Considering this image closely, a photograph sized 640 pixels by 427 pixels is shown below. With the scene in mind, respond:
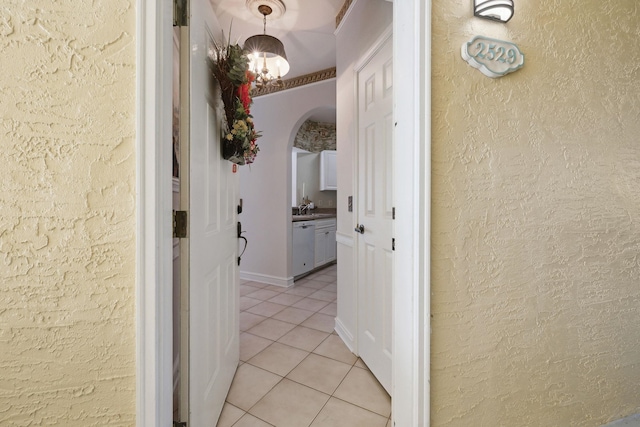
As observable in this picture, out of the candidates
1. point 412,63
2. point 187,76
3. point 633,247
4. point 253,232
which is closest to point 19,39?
point 187,76

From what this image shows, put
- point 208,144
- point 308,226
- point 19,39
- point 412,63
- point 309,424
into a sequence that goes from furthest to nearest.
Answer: point 308,226, point 309,424, point 208,144, point 412,63, point 19,39

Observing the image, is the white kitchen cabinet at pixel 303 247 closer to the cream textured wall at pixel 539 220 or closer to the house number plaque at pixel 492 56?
the cream textured wall at pixel 539 220

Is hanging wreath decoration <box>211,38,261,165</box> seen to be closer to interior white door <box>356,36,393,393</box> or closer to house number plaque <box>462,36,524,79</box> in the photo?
interior white door <box>356,36,393,393</box>

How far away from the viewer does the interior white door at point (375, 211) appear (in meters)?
1.60

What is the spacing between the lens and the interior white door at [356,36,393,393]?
1.60 m

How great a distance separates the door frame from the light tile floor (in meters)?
0.49

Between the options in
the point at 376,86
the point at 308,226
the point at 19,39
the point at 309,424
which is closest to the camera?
the point at 19,39

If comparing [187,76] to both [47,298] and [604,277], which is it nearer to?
[47,298]

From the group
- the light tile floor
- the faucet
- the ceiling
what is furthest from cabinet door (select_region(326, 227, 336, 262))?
the ceiling

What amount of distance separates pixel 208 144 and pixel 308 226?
298 centimetres

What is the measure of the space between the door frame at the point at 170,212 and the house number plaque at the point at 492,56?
0.19 meters

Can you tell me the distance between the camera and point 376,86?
173cm

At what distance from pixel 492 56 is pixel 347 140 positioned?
1.25 meters

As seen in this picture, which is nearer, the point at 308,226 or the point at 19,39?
the point at 19,39
